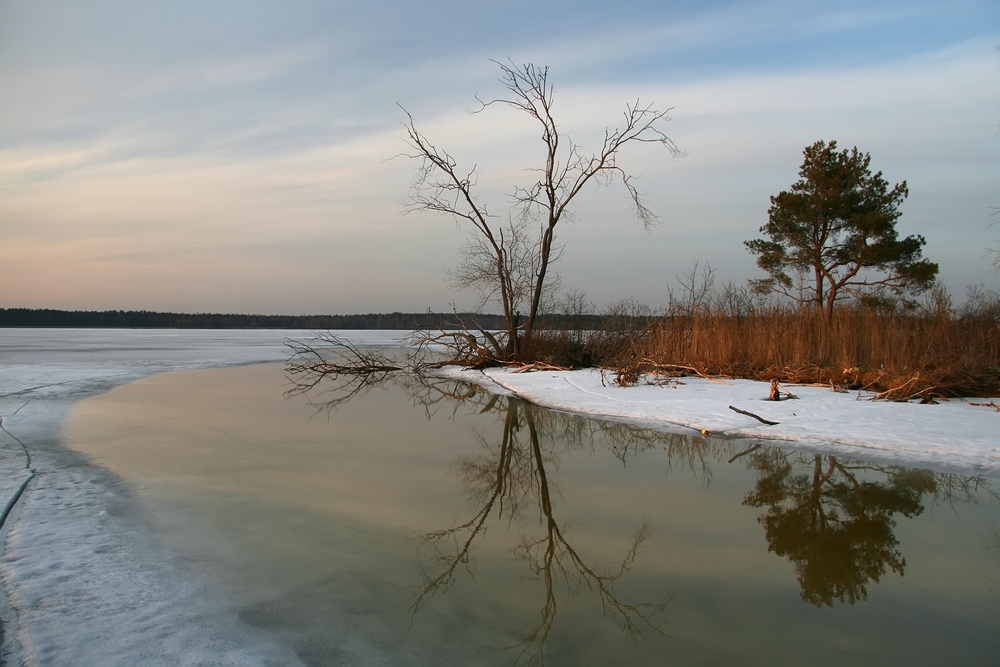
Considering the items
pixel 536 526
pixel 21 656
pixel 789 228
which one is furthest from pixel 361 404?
pixel 789 228

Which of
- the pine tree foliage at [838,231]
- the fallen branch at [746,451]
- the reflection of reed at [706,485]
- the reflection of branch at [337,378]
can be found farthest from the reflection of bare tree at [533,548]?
the pine tree foliage at [838,231]

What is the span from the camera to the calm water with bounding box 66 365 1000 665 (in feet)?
11.0

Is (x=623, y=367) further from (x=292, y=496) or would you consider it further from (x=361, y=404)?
(x=292, y=496)

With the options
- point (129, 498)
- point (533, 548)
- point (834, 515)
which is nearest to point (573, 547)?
point (533, 548)

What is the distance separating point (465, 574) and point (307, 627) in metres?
1.06

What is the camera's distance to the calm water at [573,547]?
3.35m

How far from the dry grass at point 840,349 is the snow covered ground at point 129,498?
74 cm

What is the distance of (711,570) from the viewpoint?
427cm

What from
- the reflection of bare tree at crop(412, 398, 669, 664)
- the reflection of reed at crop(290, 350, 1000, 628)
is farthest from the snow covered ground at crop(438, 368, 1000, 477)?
the reflection of bare tree at crop(412, 398, 669, 664)

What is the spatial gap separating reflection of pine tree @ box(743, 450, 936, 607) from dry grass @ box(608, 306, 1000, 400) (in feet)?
14.8

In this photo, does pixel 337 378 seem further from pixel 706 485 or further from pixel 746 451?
pixel 706 485

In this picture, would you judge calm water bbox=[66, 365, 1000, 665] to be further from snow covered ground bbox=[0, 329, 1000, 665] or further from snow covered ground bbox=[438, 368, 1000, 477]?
snow covered ground bbox=[438, 368, 1000, 477]

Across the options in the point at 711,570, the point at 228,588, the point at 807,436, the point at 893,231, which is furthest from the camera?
the point at 893,231

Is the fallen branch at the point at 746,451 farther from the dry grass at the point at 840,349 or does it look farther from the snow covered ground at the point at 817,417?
the dry grass at the point at 840,349
